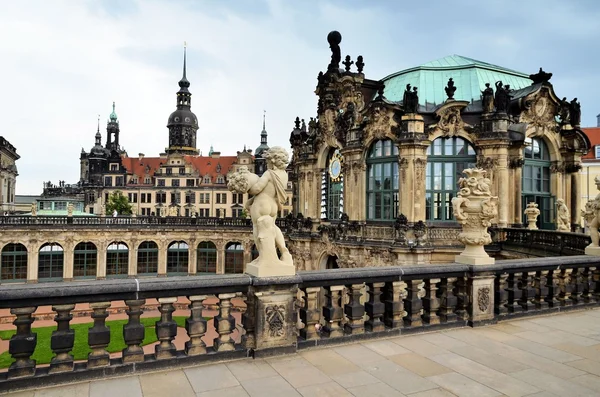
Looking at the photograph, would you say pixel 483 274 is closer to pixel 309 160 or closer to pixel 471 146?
pixel 471 146

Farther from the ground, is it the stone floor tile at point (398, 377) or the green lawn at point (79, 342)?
the stone floor tile at point (398, 377)

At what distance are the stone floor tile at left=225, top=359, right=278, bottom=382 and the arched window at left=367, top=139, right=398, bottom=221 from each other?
56.2 ft

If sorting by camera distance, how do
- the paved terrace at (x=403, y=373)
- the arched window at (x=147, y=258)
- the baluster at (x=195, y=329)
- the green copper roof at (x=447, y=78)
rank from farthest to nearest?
1. the arched window at (x=147, y=258)
2. the green copper roof at (x=447, y=78)
3. the baluster at (x=195, y=329)
4. the paved terrace at (x=403, y=373)

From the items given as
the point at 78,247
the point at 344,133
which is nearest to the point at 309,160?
the point at 344,133

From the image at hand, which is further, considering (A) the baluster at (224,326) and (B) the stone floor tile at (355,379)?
(A) the baluster at (224,326)

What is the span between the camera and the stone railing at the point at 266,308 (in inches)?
176

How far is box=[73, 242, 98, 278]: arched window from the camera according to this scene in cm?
4116

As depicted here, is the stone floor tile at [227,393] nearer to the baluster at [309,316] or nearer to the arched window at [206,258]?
the baluster at [309,316]

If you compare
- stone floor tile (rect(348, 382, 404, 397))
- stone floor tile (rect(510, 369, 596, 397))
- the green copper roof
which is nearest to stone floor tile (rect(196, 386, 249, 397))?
stone floor tile (rect(348, 382, 404, 397))

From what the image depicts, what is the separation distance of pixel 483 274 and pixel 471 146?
49.5ft

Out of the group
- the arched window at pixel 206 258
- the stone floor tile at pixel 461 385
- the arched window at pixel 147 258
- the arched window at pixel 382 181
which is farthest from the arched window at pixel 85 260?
the stone floor tile at pixel 461 385

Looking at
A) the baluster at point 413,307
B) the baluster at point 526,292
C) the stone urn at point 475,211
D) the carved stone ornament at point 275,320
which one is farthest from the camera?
the baluster at point 526,292

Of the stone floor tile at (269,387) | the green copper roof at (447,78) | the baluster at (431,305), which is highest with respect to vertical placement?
the green copper roof at (447,78)

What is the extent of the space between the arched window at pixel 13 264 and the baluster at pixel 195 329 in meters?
41.6
